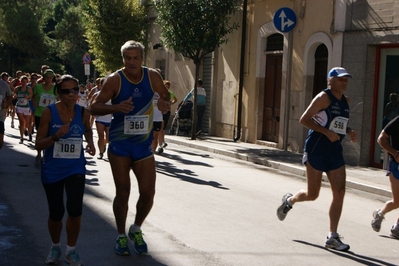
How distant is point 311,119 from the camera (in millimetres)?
7922

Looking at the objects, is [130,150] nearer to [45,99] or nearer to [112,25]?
[45,99]

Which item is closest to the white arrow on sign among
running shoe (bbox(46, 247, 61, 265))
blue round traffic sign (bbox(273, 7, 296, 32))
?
blue round traffic sign (bbox(273, 7, 296, 32))

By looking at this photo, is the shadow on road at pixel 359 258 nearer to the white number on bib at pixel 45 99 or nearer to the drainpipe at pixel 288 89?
the white number on bib at pixel 45 99

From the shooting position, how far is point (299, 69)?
787 inches

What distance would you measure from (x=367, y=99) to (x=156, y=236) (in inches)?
402

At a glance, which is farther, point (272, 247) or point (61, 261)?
point (272, 247)

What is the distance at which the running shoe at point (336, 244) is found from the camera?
768 cm

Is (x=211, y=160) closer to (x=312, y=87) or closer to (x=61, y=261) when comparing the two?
(x=312, y=87)

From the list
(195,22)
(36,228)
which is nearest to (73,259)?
(36,228)

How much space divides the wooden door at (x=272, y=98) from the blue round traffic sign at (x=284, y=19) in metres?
1.88

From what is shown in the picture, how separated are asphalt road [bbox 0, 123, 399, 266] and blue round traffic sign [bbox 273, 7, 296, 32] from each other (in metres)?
6.42

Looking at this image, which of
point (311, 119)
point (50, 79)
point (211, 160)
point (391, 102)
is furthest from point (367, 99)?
point (311, 119)

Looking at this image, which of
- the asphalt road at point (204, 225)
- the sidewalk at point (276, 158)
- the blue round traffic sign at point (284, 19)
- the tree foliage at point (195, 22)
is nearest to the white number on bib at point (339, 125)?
the asphalt road at point (204, 225)

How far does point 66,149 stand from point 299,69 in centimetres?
1416
